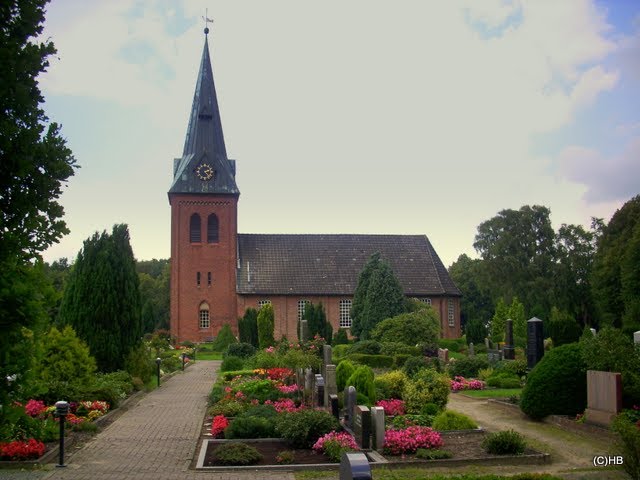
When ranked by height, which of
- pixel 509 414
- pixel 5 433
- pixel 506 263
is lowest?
pixel 509 414

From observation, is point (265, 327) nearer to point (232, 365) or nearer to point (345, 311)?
point (345, 311)

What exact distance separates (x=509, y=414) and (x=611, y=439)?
4171 mm

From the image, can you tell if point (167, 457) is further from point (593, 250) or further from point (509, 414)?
point (593, 250)

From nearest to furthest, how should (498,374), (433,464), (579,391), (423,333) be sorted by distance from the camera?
(433,464)
(579,391)
(498,374)
(423,333)

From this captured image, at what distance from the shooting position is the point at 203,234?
1978 inches

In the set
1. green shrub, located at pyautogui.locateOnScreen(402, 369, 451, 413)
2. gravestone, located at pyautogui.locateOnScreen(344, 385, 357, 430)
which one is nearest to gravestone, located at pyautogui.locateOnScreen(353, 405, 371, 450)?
gravestone, located at pyautogui.locateOnScreen(344, 385, 357, 430)

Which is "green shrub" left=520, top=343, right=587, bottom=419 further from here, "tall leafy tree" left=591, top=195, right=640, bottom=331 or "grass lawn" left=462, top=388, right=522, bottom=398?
Answer: "tall leafy tree" left=591, top=195, right=640, bottom=331

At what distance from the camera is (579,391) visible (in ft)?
49.8

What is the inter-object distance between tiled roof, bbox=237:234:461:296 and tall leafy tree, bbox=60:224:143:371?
26.3 meters

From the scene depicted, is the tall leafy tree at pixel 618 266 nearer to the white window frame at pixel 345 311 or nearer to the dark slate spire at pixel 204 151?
the white window frame at pixel 345 311

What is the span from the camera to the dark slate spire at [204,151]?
163 ft

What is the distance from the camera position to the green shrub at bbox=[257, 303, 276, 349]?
4084cm

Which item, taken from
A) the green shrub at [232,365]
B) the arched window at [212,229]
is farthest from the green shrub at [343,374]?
the arched window at [212,229]

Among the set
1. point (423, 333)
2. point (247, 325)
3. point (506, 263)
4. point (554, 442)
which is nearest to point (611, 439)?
point (554, 442)
